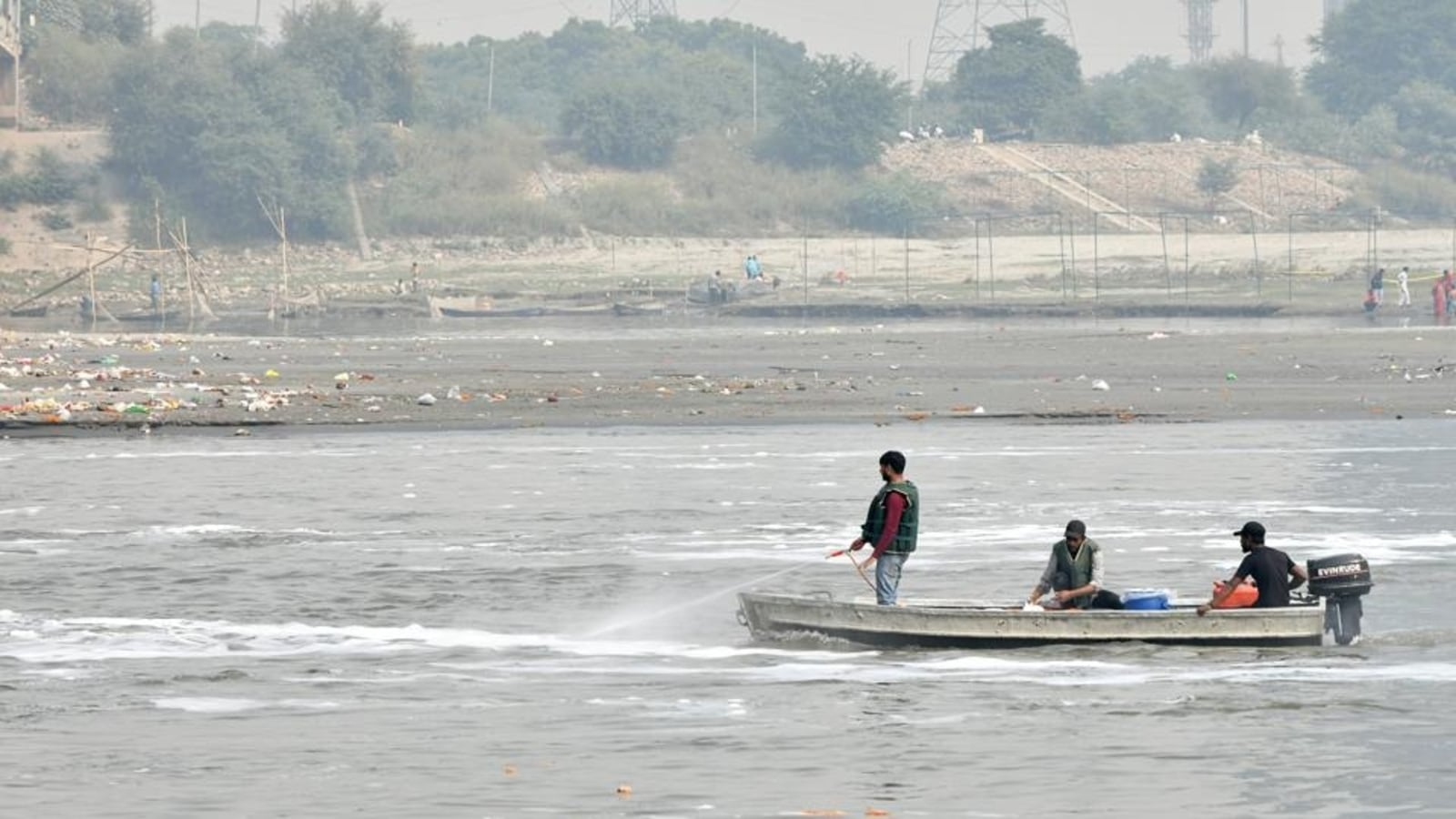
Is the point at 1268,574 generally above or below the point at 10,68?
below

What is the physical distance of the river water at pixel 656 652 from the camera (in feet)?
53.8

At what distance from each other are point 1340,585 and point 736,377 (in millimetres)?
29470

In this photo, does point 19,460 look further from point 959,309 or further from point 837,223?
point 837,223

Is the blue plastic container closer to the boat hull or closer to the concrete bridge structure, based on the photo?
the boat hull

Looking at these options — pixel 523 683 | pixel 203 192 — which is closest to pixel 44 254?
pixel 203 192

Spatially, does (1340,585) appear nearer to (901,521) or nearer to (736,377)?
(901,521)

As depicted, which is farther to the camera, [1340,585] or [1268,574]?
[1340,585]

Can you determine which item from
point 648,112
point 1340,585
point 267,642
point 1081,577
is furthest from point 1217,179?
point 267,642

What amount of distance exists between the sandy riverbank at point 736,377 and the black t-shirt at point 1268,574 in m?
20.8

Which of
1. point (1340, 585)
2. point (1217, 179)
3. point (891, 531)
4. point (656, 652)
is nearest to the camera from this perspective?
point (1340, 585)

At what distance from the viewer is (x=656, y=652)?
21.5m

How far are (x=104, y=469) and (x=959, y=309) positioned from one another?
40.5 meters

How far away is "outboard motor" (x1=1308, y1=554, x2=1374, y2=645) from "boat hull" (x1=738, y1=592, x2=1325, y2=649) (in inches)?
5.5

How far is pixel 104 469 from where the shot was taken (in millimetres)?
35625
